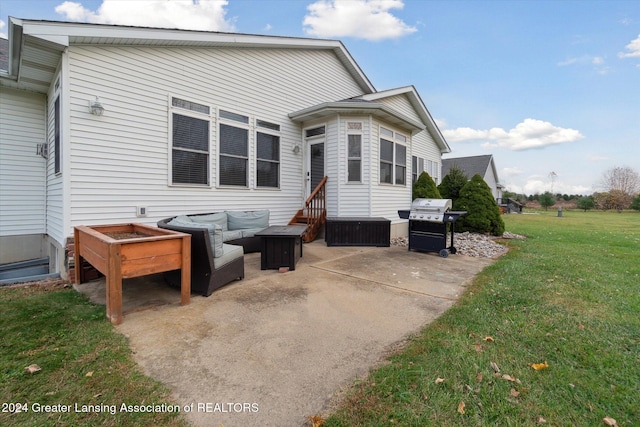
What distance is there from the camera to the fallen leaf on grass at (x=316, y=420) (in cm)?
157

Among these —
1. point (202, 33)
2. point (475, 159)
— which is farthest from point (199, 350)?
point (475, 159)

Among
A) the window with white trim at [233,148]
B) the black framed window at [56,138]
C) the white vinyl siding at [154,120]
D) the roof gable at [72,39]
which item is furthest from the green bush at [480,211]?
the black framed window at [56,138]

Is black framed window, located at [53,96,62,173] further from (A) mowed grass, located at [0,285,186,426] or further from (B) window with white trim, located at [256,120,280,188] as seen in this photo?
(B) window with white trim, located at [256,120,280,188]

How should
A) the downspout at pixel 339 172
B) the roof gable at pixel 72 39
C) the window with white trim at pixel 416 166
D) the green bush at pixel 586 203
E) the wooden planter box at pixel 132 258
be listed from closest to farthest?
the wooden planter box at pixel 132 258 → the roof gable at pixel 72 39 → the downspout at pixel 339 172 → the window with white trim at pixel 416 166 → the green bush at pixel 586 203

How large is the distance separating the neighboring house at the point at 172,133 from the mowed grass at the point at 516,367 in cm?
510

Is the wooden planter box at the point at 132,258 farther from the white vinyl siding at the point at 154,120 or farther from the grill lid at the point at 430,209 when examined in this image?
the grill lid at the point at 430,209

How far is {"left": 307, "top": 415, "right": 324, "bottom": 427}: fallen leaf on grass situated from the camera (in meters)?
1.57

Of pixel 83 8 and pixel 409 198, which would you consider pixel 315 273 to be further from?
pixel 83 8

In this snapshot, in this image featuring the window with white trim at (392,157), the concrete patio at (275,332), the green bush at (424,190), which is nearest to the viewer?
the concrete patio at (275,332)

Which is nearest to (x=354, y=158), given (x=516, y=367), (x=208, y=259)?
(x=208, y=259)

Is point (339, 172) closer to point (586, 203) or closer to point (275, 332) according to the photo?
point (275, 332)

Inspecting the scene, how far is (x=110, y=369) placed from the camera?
6.88 ft

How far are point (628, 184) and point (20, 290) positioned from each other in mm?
55576

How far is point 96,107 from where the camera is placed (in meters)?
5.03
